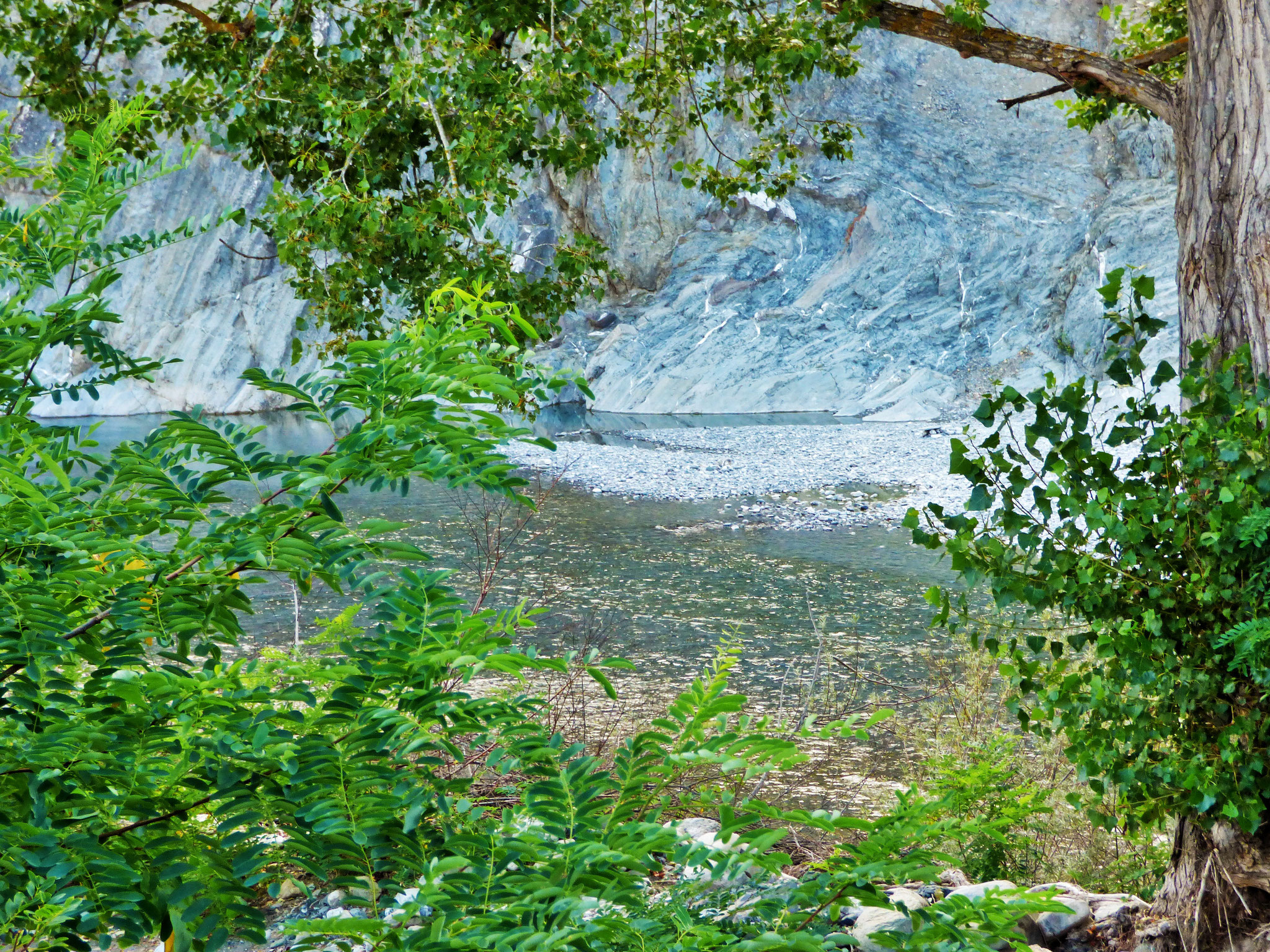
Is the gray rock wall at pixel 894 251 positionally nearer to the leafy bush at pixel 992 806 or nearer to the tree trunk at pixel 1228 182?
the leafy bush at pixel 992 806

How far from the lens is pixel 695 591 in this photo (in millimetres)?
10281

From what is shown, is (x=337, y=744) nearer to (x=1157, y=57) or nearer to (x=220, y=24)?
(x=1157, y=57)

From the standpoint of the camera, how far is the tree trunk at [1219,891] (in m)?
2.84

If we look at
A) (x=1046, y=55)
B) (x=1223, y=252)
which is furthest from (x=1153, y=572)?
(x=1046, y=55)

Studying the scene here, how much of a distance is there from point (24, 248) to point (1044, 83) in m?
30.5

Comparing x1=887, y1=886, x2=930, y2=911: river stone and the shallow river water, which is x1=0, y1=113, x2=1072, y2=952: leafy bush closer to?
x1=887, y1=886, x2=930, y2=911: river stone

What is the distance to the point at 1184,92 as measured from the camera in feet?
10.4

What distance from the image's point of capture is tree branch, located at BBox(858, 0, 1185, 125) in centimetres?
350

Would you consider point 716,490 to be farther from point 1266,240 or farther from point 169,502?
point 169,502

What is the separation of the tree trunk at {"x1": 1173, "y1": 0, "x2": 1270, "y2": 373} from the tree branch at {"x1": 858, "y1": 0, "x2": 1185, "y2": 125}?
0.28 m

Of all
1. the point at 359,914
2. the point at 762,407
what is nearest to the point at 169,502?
the point at 359,914

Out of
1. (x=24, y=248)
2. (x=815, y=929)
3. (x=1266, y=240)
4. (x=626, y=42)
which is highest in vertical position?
(x=626, y=42)

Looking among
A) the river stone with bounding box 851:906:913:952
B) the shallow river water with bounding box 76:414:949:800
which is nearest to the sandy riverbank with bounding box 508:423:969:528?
the shallow river water with bounding box 76:414:949:800

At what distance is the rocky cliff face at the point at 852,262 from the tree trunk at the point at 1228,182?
73.0 feet
